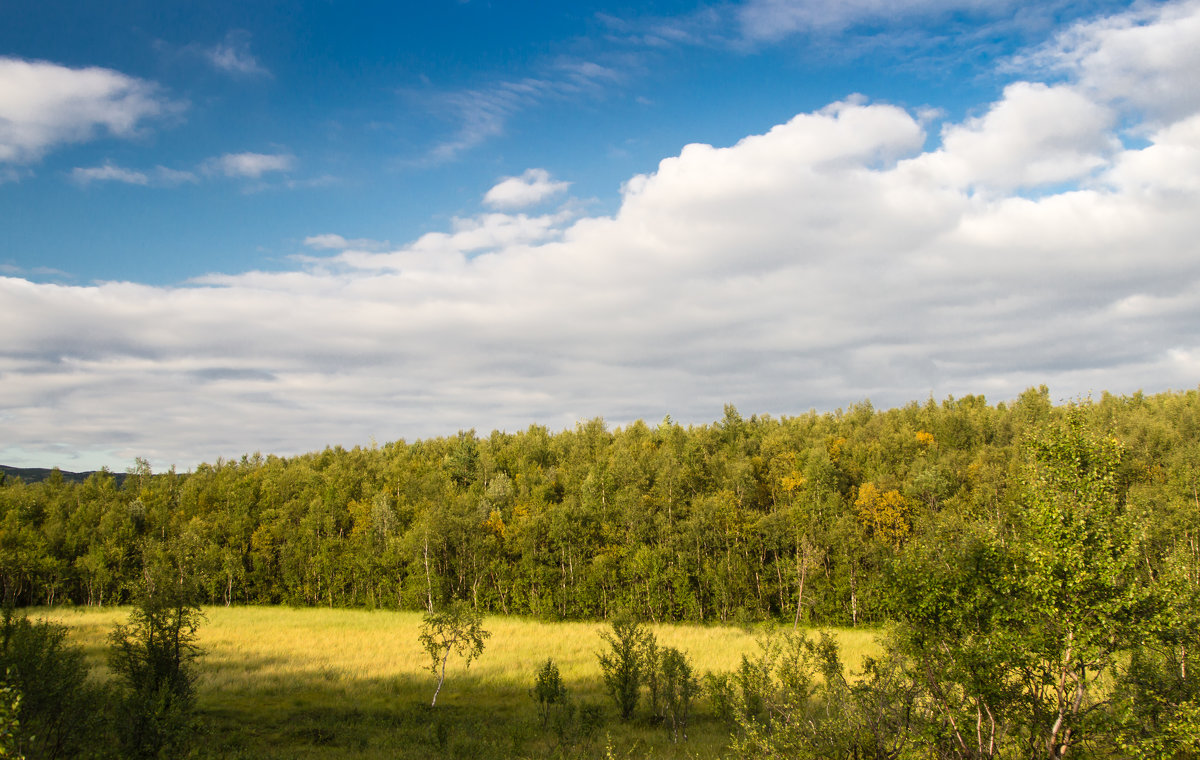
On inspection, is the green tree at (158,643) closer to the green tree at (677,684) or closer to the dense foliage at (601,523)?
the green tree at (677,684)

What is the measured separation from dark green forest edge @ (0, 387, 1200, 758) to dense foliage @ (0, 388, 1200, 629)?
446mm

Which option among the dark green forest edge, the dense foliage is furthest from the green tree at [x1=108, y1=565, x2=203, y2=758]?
the dense foliage

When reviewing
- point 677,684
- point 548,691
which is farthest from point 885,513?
point 548,691

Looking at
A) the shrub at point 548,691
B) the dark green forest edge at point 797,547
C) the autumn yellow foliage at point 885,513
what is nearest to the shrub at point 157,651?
the dark green forest edge at point 797,547

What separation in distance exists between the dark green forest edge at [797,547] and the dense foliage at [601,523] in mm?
446

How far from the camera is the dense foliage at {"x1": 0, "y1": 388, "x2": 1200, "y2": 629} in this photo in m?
82.1

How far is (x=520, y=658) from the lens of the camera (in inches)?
2188

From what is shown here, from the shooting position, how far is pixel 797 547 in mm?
84875

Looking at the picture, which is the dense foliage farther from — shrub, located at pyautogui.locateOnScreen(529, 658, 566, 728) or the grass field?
shrub, located at pyautogui.locateOnScreen(529, 658, 566, 728)

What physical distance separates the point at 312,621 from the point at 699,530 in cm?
5196

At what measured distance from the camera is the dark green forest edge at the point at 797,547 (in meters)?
16.8

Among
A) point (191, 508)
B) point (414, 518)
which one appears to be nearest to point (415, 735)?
point (414, 518)

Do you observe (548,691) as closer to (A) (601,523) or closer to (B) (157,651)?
(B) (157,651)

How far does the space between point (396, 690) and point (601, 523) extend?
5068 cm
